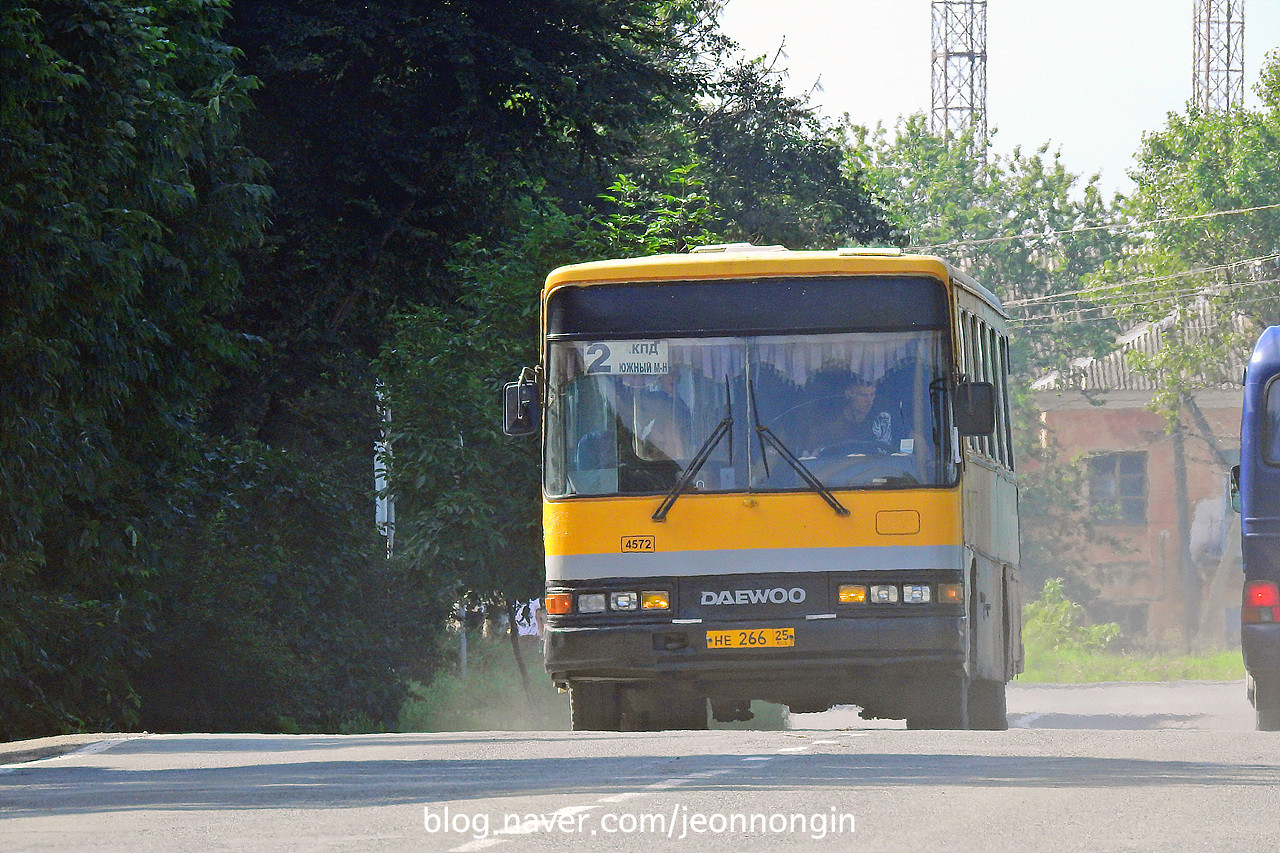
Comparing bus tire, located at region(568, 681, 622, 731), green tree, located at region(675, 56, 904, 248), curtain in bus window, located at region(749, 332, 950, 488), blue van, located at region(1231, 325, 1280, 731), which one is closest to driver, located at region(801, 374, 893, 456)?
curtain in bus window, located at region(749, 332, 950, 488)

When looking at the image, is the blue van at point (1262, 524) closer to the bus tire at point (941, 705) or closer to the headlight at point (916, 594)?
the bus tire at point (941, 705)

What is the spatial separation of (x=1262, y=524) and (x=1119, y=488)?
60689 millimetres

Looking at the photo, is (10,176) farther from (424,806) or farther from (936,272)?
(424,806)

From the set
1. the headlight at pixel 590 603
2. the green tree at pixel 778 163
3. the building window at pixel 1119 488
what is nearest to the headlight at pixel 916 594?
the headlight at pixel 590 603

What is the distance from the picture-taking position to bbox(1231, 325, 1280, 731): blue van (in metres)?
18.8

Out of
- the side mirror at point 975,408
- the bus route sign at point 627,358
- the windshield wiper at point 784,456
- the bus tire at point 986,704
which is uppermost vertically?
the bus route sign at point 627,358

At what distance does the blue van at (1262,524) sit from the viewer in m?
18.8

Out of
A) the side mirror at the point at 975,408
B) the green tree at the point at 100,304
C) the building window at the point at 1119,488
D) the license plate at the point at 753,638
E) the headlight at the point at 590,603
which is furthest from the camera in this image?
the building window at the point at 1119,488

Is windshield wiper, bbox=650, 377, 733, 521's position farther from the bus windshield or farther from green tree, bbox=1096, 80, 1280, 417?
green tree, bbox=1096, 80, 1280, 417

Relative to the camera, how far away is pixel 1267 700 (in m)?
19.3

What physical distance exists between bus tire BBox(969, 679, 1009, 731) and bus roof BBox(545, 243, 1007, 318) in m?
3.77

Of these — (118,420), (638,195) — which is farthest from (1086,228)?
(118,420)

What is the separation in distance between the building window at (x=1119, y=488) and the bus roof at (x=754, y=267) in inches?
2467

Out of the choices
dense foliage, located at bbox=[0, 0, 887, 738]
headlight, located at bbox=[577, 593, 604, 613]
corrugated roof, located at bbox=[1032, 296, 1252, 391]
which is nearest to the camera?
headlight, located at bbox=[577, 593, 604, 613]
